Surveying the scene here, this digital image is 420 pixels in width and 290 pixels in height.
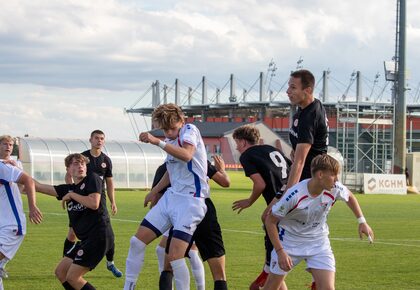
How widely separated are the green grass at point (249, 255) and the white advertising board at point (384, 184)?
19.7 metres

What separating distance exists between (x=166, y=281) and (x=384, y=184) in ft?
128

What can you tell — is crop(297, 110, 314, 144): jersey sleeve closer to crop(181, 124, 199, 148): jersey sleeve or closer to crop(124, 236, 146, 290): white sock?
crop(181, 124, 199, 148): jersey sleeve

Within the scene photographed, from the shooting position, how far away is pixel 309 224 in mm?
8172

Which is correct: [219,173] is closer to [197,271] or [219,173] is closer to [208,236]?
[208,236]

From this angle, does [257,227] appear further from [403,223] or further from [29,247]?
[29,247]

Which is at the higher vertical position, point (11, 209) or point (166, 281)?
point (11, 209)

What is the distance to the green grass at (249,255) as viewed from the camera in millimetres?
11961

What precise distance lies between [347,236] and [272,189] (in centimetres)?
1025

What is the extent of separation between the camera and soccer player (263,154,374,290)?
25.7 ft

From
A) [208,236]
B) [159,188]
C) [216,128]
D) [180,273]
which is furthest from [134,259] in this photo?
[216,128]

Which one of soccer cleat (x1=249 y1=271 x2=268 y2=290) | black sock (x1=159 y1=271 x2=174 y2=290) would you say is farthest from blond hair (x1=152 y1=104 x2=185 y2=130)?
soccer cleat (x1=249 y1=271 x2=268 y2=290)

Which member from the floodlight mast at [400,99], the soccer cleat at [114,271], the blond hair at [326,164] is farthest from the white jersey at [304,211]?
the floodlight mast at [400,99]

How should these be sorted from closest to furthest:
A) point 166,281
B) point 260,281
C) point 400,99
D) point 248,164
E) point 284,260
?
point 284,260 < point 166,281 < point 248,164 < point 260,281 < point 400,99

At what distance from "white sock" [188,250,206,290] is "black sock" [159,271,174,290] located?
34 centimetres
